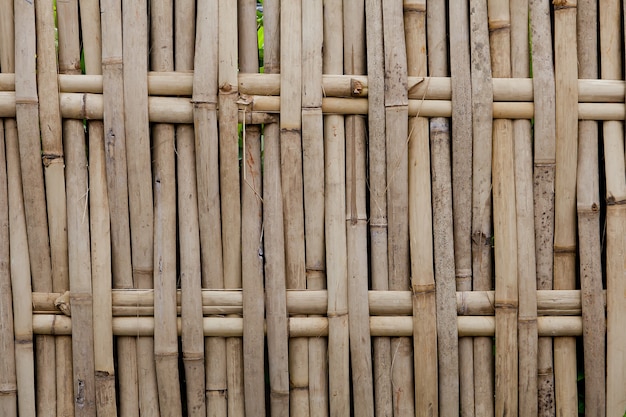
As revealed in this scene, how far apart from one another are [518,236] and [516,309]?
18cm

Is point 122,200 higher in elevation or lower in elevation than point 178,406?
higher

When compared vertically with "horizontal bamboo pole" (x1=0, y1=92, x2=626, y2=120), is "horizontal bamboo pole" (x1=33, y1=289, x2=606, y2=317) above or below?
below

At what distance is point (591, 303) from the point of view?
67.7 inches

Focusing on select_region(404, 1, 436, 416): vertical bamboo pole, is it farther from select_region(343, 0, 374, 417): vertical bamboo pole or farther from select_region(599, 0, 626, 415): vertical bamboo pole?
select_region(599, 0, 626, 415): vertical bamboo pole

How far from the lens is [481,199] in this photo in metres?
1.72

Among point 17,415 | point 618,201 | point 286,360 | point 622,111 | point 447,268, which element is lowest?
point 17,415

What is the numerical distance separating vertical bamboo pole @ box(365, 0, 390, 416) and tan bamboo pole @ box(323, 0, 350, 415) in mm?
73

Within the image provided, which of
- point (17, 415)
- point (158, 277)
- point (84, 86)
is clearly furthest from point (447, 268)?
point (17, 415)

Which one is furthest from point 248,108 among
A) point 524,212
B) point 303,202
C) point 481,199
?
point 524,212

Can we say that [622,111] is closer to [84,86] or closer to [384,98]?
[384,98]

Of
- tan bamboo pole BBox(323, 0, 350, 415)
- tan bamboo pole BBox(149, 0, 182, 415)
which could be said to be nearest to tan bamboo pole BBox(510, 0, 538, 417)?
tan bamboo pole BBox(323, 0, 350, 415)

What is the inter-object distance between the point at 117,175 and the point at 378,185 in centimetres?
65

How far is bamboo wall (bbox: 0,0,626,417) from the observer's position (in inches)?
65.9

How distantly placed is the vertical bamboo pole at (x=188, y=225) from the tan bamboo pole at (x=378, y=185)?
44 centimetres
